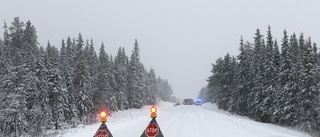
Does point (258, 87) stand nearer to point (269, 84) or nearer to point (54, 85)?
point (269, 84)

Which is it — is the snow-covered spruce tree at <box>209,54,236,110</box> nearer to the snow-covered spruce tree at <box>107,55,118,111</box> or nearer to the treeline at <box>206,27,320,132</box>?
the treeline at <box>206,27,320,132</box>

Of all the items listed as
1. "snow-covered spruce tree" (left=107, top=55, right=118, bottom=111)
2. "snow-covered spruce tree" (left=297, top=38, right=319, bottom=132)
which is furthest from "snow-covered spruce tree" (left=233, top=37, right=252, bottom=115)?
"snow-covered spruce tree" (left=107, top=55, right=118, bottom=111)

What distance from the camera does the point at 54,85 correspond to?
163 feet

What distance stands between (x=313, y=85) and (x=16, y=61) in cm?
3257

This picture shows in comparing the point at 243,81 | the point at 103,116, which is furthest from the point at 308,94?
the point at 103,116

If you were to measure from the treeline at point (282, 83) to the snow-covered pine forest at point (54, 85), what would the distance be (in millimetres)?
22334

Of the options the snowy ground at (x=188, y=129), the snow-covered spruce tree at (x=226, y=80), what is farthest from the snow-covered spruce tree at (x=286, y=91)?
the snow-covered spruce tree at (x=226, y=80)

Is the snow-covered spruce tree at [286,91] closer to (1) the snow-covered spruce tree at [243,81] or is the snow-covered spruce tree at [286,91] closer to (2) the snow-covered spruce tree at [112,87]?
(1) the snow-covered spruce tree at [243,81]

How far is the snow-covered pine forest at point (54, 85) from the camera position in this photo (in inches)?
1708

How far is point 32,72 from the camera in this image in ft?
156

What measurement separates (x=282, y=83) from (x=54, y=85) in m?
27.2

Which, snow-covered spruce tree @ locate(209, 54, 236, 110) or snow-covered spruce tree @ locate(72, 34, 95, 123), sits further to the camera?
snow-covered spruce tree @ locate(209, 54, 236, 110)

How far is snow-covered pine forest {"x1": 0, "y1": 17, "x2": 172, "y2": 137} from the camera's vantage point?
142 ft

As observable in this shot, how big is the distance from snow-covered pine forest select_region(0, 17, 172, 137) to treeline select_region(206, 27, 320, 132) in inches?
879
